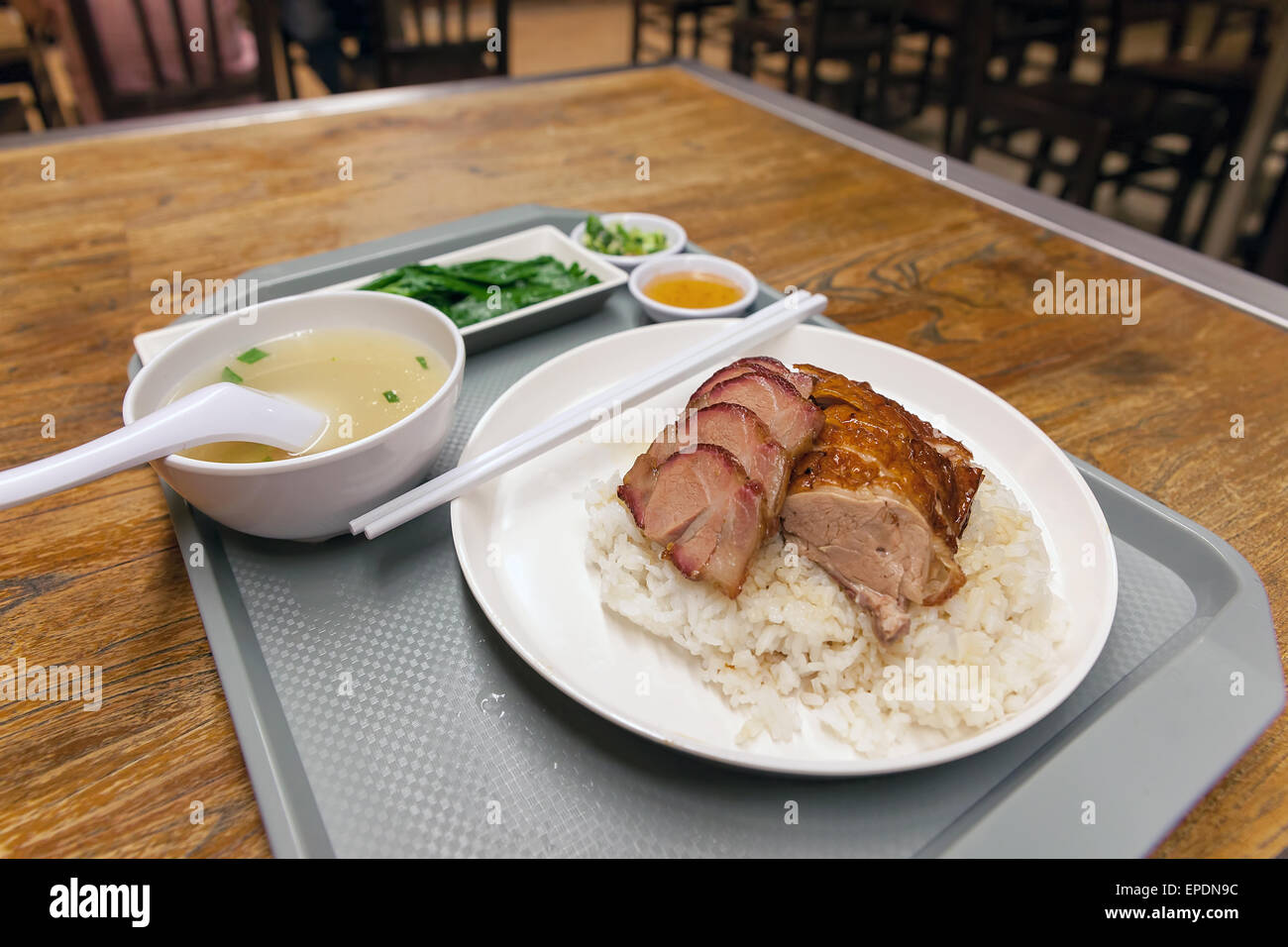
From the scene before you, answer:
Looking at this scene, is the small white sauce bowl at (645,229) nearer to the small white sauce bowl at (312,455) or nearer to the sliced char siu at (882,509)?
the small white sauce bowl at (312,455)

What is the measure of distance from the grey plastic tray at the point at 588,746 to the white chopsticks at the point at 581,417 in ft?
0.43

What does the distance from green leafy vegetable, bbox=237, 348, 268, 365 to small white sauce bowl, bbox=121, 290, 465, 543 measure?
2 centimetres

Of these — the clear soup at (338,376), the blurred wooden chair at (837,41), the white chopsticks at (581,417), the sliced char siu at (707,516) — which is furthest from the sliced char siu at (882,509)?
the blurred wooden chair at (837,41)

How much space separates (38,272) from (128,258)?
Answer: 24cm

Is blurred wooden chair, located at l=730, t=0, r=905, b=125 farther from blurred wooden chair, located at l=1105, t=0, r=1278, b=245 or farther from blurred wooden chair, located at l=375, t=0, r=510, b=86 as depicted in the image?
blurred wooden chair, located at l=375, t=0, r=510, b=86

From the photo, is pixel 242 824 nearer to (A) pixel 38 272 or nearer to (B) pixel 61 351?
(B) pixel 61 351

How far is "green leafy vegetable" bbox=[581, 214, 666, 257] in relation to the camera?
2355 millimetres

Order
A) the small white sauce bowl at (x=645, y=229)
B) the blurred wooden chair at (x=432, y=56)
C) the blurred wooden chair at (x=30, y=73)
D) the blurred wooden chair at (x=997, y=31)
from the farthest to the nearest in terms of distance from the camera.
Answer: the blurred wooden chair at (x=997, y=31)
the blurred wooden chair at (x=432, y=56)
the blurred wooden chair at (x=30, y=73)
the small white sauce bowl at (x=645, y=229)

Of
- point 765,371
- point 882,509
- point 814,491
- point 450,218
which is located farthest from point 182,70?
point 882,509

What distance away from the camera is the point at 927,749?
1.08 meters

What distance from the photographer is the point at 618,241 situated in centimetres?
238

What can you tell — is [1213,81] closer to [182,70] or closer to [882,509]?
[882,509]

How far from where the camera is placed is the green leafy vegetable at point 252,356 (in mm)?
1540
